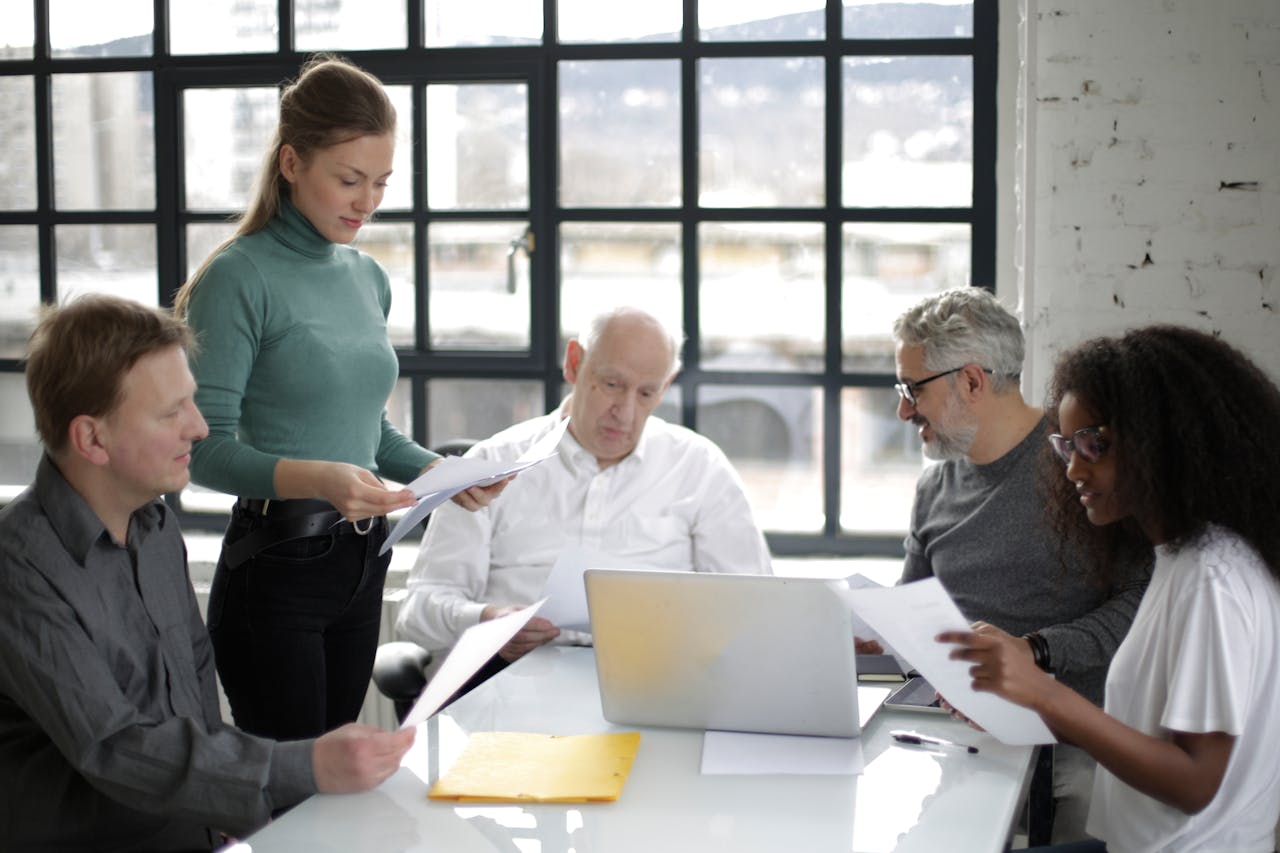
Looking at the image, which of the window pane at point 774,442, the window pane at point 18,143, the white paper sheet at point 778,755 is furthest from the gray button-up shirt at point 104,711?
the window pane at point 18,143

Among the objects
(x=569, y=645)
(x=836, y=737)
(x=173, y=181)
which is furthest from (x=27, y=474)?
(x=836, y=737)

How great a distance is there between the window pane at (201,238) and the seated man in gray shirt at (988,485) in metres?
2.09

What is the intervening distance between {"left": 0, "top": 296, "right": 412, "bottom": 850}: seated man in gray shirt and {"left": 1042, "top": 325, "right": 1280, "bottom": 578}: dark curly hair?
0.96 m

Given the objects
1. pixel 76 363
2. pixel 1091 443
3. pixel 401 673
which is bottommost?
pixel 401 673

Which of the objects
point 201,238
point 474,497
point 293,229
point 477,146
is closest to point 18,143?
point 201,238

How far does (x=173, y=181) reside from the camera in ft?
12.1

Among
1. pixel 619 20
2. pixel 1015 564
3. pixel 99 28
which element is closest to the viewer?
pixel 1015 564

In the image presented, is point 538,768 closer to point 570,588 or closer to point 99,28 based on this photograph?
point 570,588

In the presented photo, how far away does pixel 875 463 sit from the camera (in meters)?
3.52

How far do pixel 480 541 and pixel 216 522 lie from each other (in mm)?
1503

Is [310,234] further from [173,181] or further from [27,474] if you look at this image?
[27,474]

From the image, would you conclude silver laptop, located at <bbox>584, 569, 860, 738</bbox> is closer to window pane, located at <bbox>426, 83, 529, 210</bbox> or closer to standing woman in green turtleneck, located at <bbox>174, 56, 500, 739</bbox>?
standing woman in green turtleneck, located at <bbox>174, 56, 500, 739</bbox>

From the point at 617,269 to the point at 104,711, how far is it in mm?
2237

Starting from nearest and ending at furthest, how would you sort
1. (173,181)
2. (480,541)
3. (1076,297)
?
1. (480,541)
2. (1076,297)
3. (173,181)
